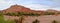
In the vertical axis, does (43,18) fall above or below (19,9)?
below

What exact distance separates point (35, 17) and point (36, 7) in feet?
0.57

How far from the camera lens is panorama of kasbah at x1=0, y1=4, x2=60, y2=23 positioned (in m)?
2.14

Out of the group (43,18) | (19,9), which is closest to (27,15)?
(19,9)

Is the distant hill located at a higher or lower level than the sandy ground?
higher

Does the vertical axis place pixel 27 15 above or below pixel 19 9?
below

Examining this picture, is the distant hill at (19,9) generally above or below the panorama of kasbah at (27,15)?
above

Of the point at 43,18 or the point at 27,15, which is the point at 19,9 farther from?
the point at 43,18

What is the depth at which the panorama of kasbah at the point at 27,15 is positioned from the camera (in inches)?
84.1

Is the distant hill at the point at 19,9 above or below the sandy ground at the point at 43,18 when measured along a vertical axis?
above

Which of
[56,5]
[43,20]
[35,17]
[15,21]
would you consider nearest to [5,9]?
[15,21]

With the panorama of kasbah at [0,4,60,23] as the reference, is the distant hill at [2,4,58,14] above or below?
above

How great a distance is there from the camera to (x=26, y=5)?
86.2 inches

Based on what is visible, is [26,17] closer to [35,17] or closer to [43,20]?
[35,17]

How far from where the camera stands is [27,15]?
7.16 ft
